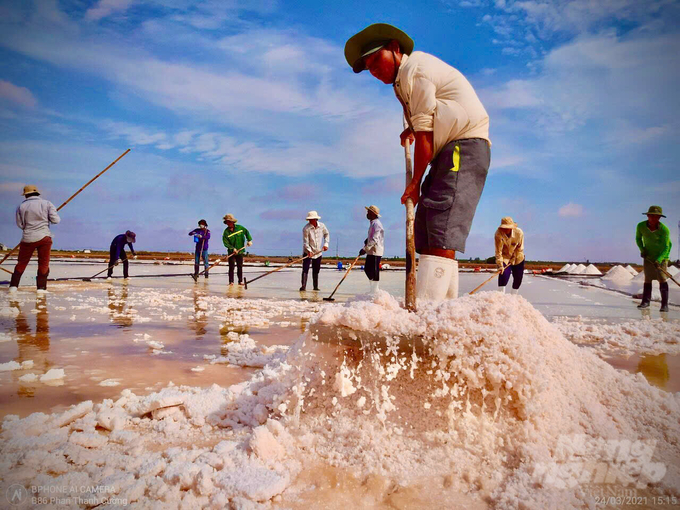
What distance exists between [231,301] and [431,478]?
6319mm

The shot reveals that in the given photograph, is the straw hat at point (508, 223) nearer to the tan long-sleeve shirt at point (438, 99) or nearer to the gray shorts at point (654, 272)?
the gray shorts at point (654, 272)

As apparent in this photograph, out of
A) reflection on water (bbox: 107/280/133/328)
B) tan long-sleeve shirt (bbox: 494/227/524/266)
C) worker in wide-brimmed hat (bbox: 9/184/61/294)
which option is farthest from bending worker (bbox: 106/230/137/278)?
tan long-sleeve shirt (bbox: 494/227/524/266)

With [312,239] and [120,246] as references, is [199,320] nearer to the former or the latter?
[312,239]

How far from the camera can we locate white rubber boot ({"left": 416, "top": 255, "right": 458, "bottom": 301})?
2.54 meters

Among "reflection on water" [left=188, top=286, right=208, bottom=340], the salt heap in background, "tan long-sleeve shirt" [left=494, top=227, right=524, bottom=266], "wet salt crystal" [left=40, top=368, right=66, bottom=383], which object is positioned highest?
"tan long-sleeve shirt" [left=494, top=227, right=524, bottom=266]

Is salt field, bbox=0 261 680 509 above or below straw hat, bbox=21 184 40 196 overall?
below

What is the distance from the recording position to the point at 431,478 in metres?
1.54

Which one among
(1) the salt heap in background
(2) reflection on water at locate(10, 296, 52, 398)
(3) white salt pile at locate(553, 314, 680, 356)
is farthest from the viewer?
(1) the salt heap in background

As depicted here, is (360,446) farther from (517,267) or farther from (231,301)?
(517,267)

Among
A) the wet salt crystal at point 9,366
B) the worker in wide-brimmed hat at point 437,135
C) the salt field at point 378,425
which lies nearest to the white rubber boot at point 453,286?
the worker in wide-brimmed hat at point 437,135

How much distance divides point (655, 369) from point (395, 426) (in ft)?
8.87

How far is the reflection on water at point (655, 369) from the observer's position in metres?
2.94

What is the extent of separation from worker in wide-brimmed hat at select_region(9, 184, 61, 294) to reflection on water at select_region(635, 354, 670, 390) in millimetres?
9480

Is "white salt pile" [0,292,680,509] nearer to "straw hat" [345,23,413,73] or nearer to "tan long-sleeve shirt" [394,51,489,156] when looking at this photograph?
"tan long-sleeve shirt" [394,51,489,156]
